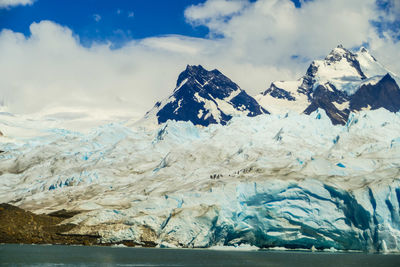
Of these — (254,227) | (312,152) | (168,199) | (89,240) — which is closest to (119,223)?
(89,240)

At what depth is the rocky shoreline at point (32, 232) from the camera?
127812 millimetres

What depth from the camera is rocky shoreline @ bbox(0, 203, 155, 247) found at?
Result: 12781 centimetres

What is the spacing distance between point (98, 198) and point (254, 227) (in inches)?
3308

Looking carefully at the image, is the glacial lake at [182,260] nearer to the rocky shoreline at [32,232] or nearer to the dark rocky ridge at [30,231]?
the rocky shoreline at [32,232]

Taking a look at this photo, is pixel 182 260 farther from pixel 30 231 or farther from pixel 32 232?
pixel 30 231

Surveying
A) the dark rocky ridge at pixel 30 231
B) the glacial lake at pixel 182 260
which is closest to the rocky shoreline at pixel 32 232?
the dark rocky ridge at pixel 30 231

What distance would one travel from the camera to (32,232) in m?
129

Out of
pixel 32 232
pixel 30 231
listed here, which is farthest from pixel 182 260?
pixel 30 231

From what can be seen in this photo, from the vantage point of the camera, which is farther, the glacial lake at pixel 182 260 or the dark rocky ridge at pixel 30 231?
the dark rocky ridge at pixel 30 231

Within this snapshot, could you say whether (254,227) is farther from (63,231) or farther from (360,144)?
(360,144)

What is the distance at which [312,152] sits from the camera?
188250 mm

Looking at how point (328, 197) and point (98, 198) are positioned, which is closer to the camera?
point (328, 197)

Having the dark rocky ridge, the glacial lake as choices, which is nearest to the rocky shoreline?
the dark rocky ridge

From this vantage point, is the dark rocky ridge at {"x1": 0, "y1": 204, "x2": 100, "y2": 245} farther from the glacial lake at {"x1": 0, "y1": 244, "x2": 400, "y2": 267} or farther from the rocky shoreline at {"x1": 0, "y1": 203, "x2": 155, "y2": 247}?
the glacial lake at {"x1": 0, "y1": 244, "x2": 400, "y2": 267}
